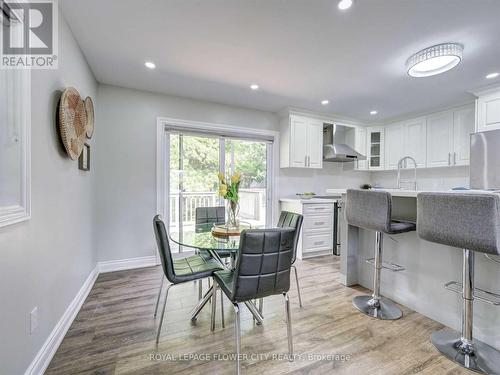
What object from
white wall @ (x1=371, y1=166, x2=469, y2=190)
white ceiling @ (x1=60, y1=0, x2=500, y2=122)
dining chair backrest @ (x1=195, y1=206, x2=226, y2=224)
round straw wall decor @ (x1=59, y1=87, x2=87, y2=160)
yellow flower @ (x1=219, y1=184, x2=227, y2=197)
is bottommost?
dining chair backrest @ (x1=195, y1=206, x2=226, y2=224)

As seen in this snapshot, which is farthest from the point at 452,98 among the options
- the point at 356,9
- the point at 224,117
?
the point at 224,117

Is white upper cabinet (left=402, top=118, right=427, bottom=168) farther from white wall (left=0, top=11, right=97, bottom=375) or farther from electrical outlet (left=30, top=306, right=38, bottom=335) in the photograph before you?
electrical outlet (left=30, top=306, right=38, bottom=335)

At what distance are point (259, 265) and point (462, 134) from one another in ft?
13.6

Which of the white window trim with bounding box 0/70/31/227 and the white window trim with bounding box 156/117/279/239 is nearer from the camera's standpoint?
the white window trim with bounding box 0/70/31/227

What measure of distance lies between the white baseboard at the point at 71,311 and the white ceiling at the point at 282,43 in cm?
236

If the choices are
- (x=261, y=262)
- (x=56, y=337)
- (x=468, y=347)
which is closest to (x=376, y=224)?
(x=468, y=347)

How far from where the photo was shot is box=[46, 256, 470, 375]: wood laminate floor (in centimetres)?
145

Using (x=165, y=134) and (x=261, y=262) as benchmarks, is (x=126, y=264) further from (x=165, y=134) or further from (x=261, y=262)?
(x=261, y=262)

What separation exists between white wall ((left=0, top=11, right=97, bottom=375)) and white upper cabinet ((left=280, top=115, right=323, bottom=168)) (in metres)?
2.91

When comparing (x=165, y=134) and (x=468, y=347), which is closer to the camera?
(x=468, y=347)

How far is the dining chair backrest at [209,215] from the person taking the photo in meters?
2.69

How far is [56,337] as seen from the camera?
1589 millimetres

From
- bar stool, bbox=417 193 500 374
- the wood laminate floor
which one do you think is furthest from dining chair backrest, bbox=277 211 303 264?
bar stool, bbox=417 193 500 374

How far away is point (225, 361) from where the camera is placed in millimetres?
1494
